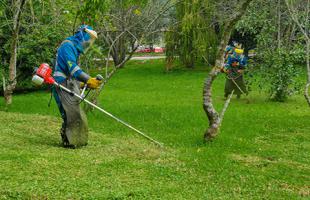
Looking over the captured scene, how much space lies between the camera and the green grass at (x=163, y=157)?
6238 mm

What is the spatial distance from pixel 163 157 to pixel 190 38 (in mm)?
19585

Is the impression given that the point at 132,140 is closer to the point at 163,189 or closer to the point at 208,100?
the point at 208,100

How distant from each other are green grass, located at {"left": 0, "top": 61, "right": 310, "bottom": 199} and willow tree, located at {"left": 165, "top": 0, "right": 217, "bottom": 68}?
1120 cm

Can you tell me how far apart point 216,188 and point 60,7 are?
8.86 m

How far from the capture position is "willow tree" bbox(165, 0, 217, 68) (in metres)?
25.4

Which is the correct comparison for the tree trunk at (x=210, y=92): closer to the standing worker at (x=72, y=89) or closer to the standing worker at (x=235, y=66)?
the standing worker at (x=72, y=89)

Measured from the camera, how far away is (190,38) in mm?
27156

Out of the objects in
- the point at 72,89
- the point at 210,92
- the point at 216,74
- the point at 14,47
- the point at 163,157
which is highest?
the point at 14,47

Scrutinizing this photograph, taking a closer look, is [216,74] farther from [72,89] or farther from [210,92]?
[72,89]

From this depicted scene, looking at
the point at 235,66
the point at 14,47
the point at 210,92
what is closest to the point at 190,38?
the point at 235,66

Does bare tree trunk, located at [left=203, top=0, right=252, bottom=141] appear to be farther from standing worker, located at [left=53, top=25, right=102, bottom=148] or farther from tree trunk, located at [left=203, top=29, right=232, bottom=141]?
standing worker, located at [left=53, top=25, right=102, bottom=148]

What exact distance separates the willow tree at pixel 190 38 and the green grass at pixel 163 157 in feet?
36.7

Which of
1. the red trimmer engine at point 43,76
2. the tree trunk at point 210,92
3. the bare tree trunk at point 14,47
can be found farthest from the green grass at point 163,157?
the red trimmer engine at point 43,76

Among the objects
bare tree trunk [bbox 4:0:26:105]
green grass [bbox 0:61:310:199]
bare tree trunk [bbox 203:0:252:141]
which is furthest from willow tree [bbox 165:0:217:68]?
bare tree trunk [bbox 203:0:252:141]
